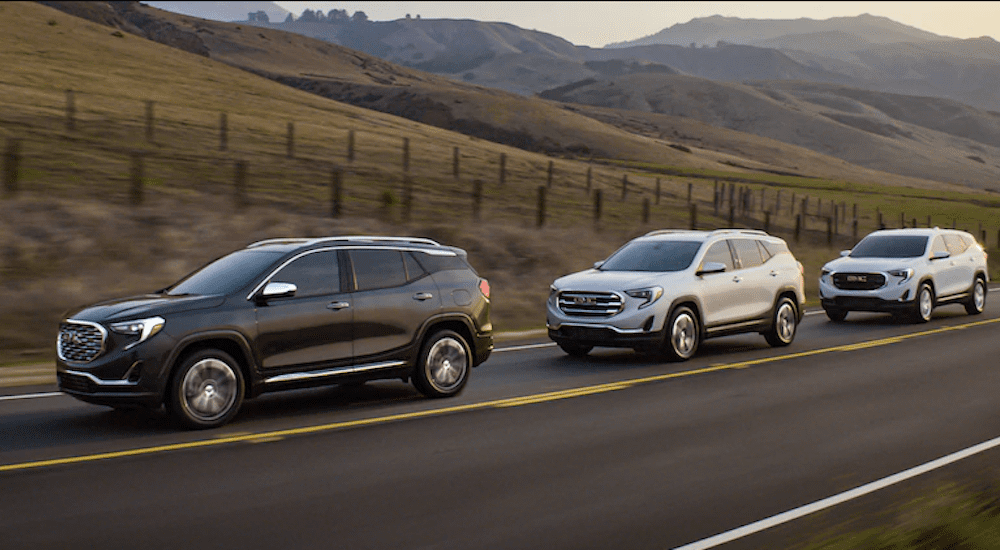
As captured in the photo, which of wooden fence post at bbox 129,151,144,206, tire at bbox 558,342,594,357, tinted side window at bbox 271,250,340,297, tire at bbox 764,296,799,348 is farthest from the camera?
wooden fence post at bbox 129,151,144,206

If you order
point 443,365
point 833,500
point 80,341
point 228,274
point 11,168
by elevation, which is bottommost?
point 833,500

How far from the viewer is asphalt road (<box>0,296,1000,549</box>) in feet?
21.0

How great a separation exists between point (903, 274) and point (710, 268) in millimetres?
7067

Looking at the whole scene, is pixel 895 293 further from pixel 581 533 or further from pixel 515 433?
pixel 581 533

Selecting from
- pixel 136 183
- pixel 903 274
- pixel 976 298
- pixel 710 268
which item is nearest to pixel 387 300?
pixel 710 268

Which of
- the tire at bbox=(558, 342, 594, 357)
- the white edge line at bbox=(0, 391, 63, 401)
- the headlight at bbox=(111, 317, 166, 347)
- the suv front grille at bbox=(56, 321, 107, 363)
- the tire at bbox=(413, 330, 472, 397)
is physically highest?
the headlight at bbox=(111, 317, 166, 347)

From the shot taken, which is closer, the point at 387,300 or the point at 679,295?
the point at 387,300

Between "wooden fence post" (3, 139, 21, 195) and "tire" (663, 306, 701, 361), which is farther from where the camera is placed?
"wooden fence post" (3, 139, 21, 195)

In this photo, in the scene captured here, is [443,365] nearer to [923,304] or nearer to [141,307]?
[141,307]

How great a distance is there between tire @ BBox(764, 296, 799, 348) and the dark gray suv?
6.42 m

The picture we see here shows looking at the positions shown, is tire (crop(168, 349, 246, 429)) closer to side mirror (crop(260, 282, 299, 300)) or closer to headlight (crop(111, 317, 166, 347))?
headlight (crop(111, 317, 166, 347))

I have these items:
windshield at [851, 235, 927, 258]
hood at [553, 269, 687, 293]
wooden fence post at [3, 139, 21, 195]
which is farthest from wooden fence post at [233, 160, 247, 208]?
windshield at [851, 235, 927, 258]

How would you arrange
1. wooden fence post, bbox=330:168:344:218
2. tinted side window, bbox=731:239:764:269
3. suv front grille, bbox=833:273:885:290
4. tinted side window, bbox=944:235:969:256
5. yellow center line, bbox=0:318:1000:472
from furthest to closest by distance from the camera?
wooden fence post, bbox=330:168:344:218 → tinted side window, bbox=944:235:969:256 → suv front grille, bbox=833:273:885:290 → tinted side window, bbox=731:239:764:269 → yellow center line, bbox=0:318:1000:472

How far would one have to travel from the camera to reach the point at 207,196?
86.3 ft
